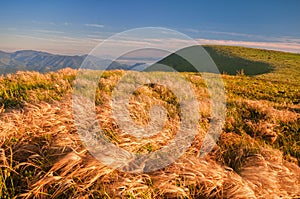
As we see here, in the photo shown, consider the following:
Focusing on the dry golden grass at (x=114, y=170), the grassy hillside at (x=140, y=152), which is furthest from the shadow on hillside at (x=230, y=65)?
the dry golden grass at (x=114, y=170)

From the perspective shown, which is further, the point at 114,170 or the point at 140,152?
the point at 140,152

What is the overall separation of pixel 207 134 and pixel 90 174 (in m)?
2.80

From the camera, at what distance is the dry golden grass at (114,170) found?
3.20 m

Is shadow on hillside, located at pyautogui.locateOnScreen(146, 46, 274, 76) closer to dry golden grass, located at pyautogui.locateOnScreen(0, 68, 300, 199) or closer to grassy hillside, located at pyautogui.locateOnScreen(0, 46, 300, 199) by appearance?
grassy hillside, located at pyautogui.locateOnScreen(0, 46, 300, 199)

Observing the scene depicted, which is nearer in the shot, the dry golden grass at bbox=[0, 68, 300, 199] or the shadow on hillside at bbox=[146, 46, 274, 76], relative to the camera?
the dry golden grass at bbox=[0, 68, 300, 199]

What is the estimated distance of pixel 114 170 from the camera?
359 centimetres

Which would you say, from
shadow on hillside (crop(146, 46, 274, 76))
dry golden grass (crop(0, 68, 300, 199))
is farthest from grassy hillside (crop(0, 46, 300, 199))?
shadow on hillside (crop(146, 46, 274, 76))

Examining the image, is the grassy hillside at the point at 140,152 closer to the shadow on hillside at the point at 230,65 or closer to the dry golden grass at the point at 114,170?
the dry golden grass at the point at 114,170

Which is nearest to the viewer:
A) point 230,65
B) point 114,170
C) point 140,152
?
point 114,170

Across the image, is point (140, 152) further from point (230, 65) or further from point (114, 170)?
point (230, 65)

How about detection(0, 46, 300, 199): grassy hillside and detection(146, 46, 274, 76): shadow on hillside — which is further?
detection(146, 46, 274, 76): shadow on hillside

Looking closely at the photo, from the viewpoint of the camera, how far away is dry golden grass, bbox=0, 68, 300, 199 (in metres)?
3.20

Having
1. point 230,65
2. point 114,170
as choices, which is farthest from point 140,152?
point 230,65

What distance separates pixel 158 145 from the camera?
4.56 m
